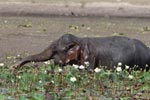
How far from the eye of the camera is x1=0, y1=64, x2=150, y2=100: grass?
26.1 ft

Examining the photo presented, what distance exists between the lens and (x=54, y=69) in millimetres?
9820

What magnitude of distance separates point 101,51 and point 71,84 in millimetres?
2265

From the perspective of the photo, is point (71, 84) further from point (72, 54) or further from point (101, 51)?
point (101, 51)

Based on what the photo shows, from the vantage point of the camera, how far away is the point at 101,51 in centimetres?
1086

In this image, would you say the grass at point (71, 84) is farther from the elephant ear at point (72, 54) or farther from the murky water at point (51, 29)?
the murky water at point (51, 29)

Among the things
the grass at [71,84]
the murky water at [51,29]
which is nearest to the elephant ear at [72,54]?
the grass at [71,84]

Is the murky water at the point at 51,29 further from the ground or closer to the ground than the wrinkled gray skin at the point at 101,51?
closer to the ground

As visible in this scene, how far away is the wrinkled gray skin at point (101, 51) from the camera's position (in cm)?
1066

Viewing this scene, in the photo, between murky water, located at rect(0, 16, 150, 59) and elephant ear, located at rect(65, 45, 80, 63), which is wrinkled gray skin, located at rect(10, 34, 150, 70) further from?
murky water, located at rect(0, 16, 150, 59)

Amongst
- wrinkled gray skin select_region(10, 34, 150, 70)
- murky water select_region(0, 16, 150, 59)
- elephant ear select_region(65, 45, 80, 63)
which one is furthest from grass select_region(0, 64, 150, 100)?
murky water select_region(0, 16, 150, 59)

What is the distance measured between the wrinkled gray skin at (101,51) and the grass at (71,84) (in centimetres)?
78

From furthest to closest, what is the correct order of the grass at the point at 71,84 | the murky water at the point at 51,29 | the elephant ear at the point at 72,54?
the murky water at the point at 51,29 → the elephant ear at the point at 72,54 → the grass at the point at 71,84

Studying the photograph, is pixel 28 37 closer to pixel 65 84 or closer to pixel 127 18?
pixel 127 18

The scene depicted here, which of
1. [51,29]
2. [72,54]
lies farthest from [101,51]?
[51,29]
